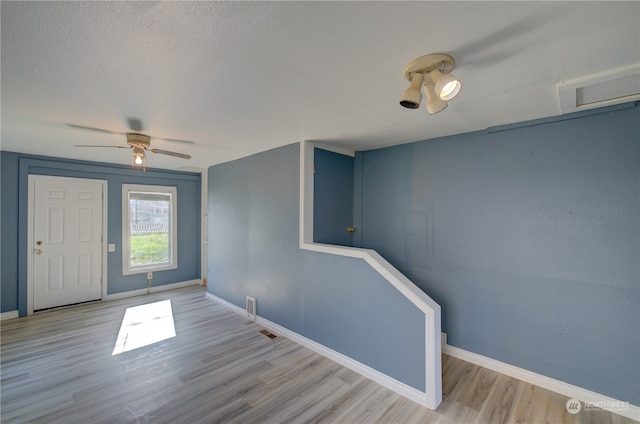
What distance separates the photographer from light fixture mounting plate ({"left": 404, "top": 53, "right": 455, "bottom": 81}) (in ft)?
4.51

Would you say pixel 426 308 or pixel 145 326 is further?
pixel 145 326

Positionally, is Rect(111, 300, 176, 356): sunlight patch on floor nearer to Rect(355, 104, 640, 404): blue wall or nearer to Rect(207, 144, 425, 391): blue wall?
Rect(207, 144, 425, 391): blue wall

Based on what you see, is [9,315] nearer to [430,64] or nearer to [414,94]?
[414,94]

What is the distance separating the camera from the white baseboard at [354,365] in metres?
2.14

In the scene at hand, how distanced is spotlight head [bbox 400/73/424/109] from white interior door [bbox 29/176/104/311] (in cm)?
512

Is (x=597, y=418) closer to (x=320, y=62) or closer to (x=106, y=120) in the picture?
(x=320, y=62)

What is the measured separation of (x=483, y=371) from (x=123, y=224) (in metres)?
5.62

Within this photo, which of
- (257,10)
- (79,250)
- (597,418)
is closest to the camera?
(257,10)

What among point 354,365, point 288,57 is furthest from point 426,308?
point 288,57

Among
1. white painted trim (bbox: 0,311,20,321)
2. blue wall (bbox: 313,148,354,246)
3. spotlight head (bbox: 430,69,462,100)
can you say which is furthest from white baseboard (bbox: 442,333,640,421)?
white painted trim (bbox: 0,311,20,321)

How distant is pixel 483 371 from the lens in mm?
2496

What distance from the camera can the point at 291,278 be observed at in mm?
3211

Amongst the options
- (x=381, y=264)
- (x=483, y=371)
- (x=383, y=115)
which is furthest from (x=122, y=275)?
(x=483, y=371)
